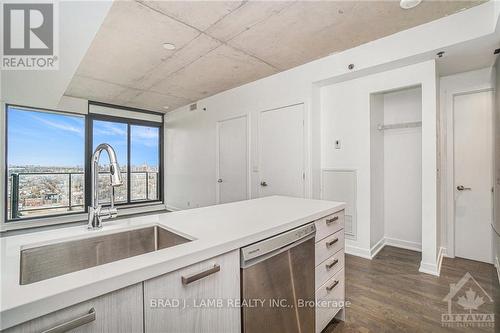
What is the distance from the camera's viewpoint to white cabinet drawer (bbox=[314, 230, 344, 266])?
1.55 meters

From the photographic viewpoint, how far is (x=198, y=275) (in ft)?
2.94

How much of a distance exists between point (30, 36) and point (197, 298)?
3.31 metres

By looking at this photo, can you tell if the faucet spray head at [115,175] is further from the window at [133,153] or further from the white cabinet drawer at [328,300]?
the window at [133,153]

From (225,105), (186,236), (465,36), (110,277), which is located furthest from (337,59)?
(110,277)

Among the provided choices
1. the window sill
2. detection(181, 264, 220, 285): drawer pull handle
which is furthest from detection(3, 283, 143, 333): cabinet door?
the window sill

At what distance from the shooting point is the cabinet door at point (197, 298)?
802 millimetres

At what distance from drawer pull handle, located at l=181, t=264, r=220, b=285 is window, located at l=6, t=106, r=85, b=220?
571 cm

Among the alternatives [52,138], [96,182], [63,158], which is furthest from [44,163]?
[96,182]

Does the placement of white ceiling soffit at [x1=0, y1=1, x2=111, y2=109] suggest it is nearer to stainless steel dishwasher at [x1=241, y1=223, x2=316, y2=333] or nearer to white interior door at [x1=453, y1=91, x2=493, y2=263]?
stainless steel dishwasher at [x1=241, y1=223, x2=316, y2=333]

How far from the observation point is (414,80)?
2.80 meters

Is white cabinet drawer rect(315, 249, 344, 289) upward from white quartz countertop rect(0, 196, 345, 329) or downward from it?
downward

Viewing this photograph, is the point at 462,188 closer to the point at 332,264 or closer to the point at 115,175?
the point at 332,264

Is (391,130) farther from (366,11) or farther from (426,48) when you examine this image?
(366,11)

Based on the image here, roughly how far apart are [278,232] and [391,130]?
320 centimetres
